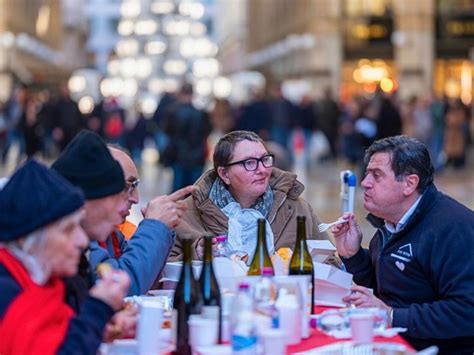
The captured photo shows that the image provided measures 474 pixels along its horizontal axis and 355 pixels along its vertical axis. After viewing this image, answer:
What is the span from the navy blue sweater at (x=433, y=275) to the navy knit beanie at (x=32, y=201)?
6.86 feet

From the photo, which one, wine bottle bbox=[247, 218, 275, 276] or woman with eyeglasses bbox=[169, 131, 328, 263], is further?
woman with eyeglasses bbox=[169, 131, 328, 263]

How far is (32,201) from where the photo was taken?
151 inches

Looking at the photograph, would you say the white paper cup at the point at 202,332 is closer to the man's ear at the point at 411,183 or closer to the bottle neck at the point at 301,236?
the bottle neck at the point at 301,236

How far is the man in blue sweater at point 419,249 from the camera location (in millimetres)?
5488

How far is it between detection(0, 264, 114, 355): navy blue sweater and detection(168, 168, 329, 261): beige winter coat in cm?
238

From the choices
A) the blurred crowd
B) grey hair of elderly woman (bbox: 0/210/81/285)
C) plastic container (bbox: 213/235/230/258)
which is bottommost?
the blurred crowd

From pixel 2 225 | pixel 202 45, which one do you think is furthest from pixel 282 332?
pixel 202 45

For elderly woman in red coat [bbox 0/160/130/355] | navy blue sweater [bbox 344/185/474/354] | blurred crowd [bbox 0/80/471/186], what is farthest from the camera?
blurred crowd [bbox 0/80/471/186]

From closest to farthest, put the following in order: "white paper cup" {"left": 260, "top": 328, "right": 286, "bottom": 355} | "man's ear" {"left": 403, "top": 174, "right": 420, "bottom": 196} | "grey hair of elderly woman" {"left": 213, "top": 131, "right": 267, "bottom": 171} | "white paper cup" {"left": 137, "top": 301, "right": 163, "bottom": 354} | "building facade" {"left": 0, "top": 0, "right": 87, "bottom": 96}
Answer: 1. "white paper cup" {"left": 260, "top": 328, "right": 286, "bottom": 355}
2. "white paper cup" {"left": 137, "top": 301, "right": 163, "bottom": 354}
3. "man's ear" {"left": 403, "top": 174, "right": 420, "bottom": 196}
4. "grey hair of elderly woman" {"left": 213, "top": 131, "right": 267, "bottom": 171}
5. "building facade" {"left": 0, "top": 0, "right": 87, "bottom": 96}

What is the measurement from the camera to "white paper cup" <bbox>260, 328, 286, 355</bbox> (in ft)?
13.3

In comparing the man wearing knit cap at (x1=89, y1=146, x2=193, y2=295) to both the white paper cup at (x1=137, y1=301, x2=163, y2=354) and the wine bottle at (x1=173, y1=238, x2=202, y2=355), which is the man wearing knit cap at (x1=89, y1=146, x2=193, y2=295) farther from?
the white paper cup at (x1=137, y1=301, x2=163, y2=354)

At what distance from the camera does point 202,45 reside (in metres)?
111

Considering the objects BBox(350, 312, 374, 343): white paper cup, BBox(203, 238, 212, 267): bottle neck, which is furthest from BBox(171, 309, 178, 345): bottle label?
BBox(350, 312, 374, 343): white paper cup

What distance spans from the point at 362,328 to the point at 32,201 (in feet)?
4.06
